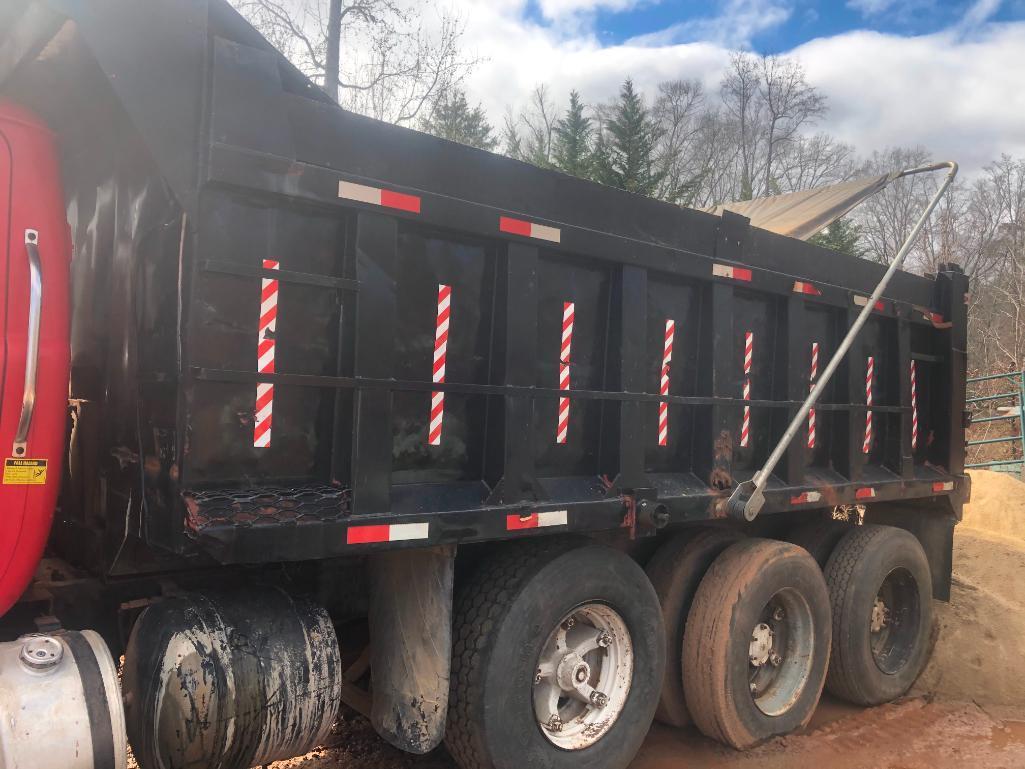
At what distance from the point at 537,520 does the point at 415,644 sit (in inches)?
26.8

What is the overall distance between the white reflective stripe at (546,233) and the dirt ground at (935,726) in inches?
100

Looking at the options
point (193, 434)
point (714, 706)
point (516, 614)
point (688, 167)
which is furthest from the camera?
point (688, 167)

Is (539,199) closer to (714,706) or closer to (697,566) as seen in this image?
(697,566)

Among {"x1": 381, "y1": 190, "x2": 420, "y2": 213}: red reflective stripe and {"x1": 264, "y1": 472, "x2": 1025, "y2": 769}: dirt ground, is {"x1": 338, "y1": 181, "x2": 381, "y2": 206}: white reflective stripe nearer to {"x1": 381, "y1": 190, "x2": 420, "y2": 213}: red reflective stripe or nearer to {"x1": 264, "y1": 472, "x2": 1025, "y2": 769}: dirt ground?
{"x1": 381, "y1": 190, "x2": 420, "y2": 213}: red reflective stripe

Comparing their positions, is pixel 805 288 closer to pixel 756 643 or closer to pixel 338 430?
pixel 756 643

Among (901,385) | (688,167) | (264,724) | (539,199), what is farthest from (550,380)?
(688,167)

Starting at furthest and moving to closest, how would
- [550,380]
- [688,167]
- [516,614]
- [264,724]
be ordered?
[688,167]
[550,380]
[516,614]
[264,724]

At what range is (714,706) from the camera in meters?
4.11

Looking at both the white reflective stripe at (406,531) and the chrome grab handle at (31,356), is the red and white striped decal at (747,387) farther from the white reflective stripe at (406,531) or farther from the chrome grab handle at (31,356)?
the chrome grab handle at (31,356)

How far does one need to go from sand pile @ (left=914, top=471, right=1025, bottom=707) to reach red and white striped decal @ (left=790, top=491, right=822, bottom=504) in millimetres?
2181

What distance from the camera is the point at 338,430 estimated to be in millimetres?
2818

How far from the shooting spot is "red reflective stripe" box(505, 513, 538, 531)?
10.5 ft

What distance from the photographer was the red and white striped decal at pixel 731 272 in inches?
164

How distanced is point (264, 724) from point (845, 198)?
4.96 m
